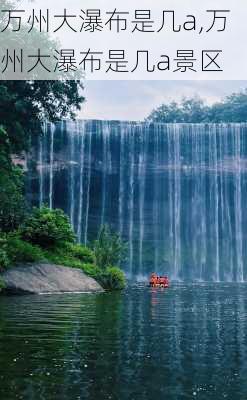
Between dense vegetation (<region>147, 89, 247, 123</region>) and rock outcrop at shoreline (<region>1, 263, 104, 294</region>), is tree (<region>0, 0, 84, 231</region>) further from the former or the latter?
dense vegetation (<region>147, 89, 247, 123</region>)

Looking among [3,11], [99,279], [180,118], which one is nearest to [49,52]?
[3,11]

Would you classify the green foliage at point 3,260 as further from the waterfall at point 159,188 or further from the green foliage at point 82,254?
the waterfall at point 159,188

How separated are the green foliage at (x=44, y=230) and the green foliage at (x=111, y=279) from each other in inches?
81.7

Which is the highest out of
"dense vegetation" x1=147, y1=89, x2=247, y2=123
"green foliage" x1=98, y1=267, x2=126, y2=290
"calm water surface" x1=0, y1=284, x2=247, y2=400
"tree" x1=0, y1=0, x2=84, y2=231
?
"dense vegetation" x1=147, y1=89, x2=247, y2=123

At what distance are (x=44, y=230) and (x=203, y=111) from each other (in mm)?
56848

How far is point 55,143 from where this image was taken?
46594 millimetres

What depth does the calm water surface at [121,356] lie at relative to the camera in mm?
5418

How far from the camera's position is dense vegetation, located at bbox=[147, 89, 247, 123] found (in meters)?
73.2

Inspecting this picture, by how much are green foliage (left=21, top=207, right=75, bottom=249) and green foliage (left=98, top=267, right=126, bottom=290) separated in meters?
2.08

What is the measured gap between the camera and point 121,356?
7.14 meters

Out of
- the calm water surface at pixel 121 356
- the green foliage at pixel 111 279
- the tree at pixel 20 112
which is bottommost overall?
the calm water surface at pixel 121 356

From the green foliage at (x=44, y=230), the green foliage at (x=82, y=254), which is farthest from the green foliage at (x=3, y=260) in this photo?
the green foliage at (x=82, y=254)

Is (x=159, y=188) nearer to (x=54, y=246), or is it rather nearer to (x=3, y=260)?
(x=54, y=246)

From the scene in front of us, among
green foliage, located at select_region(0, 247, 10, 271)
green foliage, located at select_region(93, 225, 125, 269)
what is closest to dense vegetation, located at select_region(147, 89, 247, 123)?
green foliage, located at select_region(93, 225, 125, 269)
